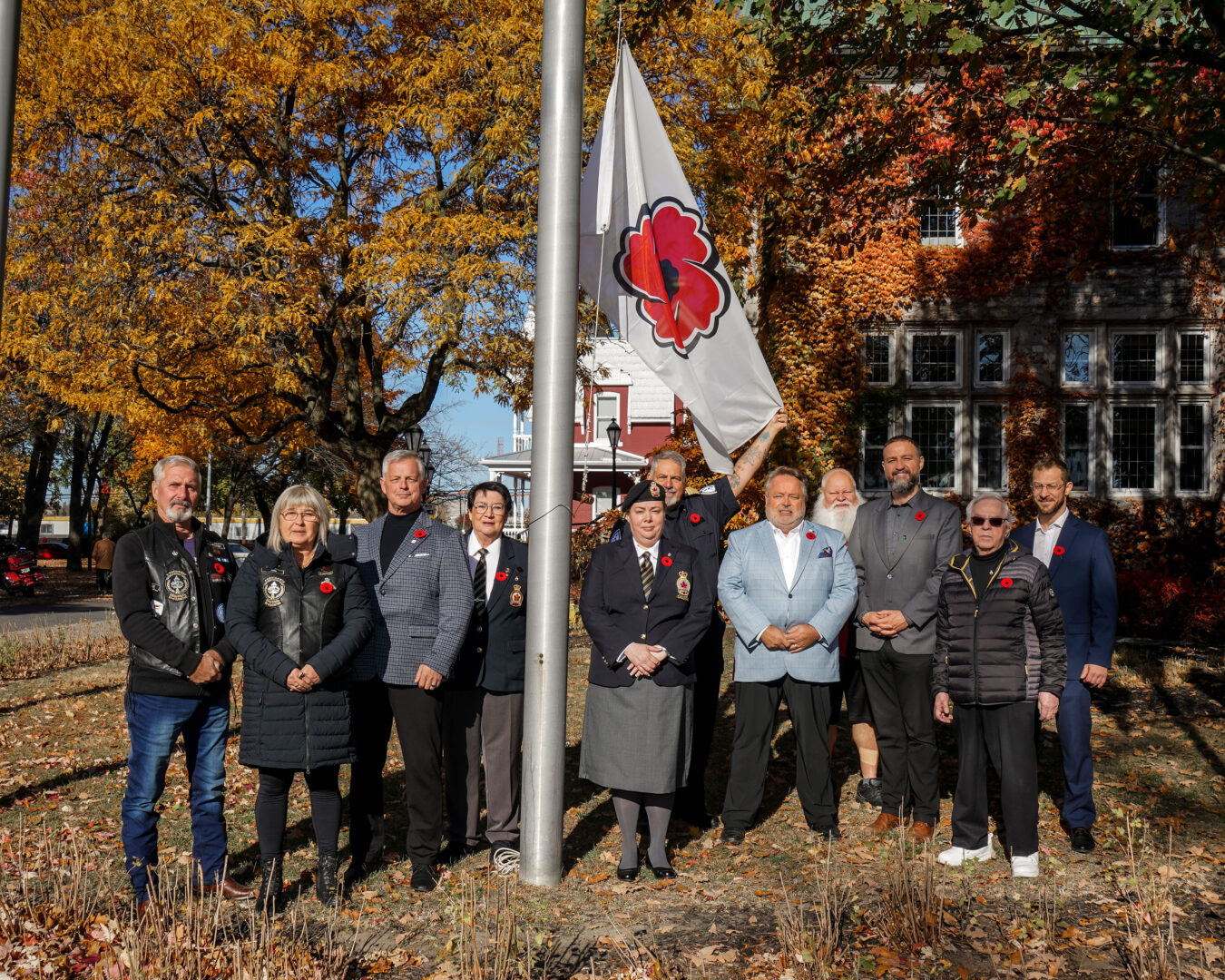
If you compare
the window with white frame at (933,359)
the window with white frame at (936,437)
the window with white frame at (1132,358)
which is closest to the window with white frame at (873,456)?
the window with white frame at (936,437)

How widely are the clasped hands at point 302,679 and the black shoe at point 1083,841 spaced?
4.29 metres

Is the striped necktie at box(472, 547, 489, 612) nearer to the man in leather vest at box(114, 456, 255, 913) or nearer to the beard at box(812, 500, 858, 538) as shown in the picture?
the man in leather vest at box(114, 456, 255, 913)

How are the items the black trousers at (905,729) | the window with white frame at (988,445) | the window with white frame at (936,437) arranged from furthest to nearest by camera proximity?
the window with white frame at (936,437)
the window with white frame at (988,445)
the black trousers at (905,729)

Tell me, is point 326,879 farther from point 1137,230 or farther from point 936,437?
point 1137,230

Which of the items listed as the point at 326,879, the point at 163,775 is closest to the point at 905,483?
the point at 326,879

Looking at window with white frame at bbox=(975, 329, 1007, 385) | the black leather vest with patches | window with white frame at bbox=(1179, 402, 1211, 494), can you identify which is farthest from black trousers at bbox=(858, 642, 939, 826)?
window with white frame at bbox=(1179, 402, 1211, 494)

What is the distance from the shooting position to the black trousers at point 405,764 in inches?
211

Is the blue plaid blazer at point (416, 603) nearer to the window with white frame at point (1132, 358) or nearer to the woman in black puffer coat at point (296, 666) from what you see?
the woman in black puffer coat at point (296, 666)

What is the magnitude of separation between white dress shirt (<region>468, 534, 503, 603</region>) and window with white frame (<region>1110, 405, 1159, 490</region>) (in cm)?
1707

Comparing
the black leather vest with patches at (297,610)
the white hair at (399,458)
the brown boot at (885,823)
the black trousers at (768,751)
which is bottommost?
the brown boot at (885,823)

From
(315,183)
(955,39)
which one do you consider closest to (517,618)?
(955,39)

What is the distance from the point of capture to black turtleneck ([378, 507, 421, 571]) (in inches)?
221

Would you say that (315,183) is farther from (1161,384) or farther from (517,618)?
(1161,384)

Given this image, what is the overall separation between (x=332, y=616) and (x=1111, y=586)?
14.2 ft
